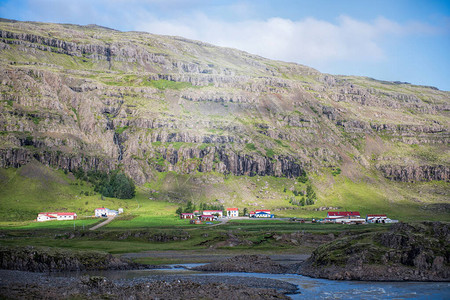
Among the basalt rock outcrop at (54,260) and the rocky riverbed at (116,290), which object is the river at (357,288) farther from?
the basalt rock outcrop at (54,260)

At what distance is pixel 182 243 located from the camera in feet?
474

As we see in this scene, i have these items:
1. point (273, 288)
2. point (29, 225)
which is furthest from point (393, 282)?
point (29, 225)

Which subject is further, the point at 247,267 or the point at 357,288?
the point at 247,267

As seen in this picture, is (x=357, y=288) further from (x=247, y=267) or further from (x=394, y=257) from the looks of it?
(x=247, y=267)

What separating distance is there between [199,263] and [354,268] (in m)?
40.7

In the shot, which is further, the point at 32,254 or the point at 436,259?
the point at 32,254

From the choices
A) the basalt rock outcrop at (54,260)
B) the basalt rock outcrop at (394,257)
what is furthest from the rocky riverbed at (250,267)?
the basalt rock outcrop at (54,260)

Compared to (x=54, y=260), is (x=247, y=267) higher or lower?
lower

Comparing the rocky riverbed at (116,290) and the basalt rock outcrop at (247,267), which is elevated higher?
the rocky riverbed at (116,290)

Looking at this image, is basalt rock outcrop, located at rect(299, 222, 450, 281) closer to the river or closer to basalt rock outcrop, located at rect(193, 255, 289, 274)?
the river

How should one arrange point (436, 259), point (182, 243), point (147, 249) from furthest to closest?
point (182, 243) < point (147, 249) < point (436, 259)

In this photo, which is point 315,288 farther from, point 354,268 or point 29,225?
point 29,225

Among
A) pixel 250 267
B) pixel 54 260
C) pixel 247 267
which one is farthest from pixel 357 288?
pixel 54 260

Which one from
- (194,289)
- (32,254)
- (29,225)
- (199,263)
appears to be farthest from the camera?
(29,225)
